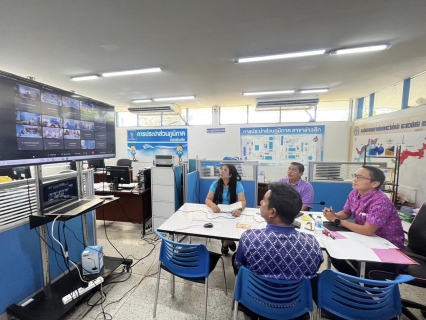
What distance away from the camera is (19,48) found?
2773mm

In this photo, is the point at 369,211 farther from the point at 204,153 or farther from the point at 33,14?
the point at 204,153

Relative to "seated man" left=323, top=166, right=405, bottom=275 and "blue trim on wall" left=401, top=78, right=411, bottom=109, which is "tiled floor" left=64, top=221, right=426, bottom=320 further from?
"blue trim on wall" left=401, top=78, right=411, bottom=109

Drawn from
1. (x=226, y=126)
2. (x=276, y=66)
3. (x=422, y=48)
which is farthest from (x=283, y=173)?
(x=422, y=48)

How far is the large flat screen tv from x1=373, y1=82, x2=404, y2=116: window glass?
5.65 meters

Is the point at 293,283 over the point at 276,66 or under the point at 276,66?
under

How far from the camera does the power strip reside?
1720 millimetres

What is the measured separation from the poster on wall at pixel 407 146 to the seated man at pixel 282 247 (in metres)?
3.44

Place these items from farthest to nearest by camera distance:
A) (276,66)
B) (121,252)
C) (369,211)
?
(276,66) < (121,252) < (369,211)

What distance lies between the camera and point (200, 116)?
270 inches

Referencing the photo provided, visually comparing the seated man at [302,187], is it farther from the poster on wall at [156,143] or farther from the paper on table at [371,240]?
the poster on wall at [156,143]

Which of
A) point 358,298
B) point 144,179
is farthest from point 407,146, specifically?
point 144,179

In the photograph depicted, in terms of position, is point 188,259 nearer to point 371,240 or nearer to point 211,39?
point 371,240

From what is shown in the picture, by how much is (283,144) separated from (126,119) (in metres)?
6.12

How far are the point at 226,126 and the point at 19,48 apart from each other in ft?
15.9
